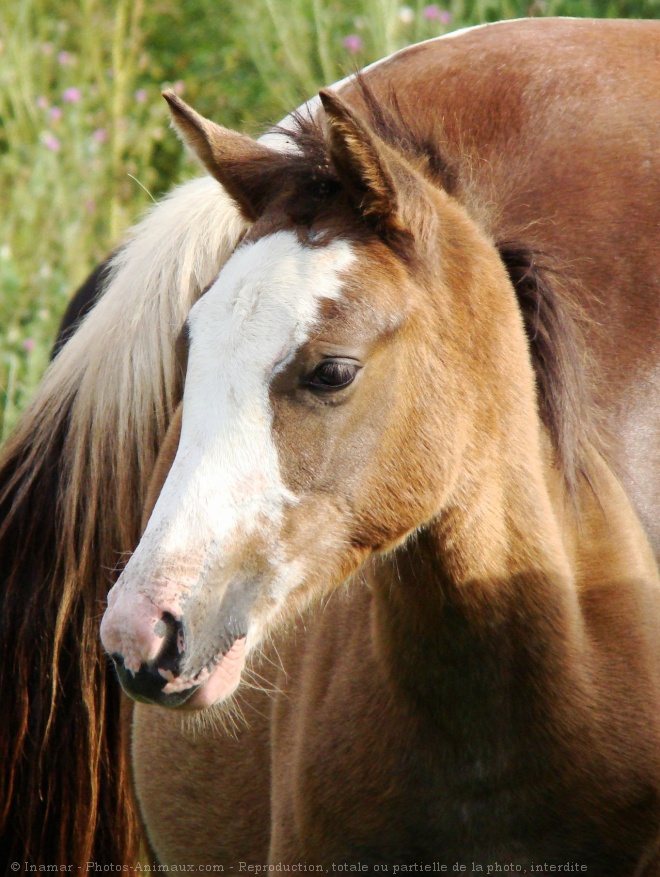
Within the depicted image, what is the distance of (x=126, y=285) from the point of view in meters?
2.97

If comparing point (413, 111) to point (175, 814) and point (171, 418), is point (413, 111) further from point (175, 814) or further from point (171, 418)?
point (175, 814)

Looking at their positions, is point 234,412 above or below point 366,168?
below

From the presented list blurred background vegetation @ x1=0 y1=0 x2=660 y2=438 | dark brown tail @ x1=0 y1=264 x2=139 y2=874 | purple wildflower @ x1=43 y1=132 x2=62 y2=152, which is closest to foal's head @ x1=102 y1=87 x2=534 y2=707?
dark brown tail @ x1=0 y1=264 x2=139 y2=874

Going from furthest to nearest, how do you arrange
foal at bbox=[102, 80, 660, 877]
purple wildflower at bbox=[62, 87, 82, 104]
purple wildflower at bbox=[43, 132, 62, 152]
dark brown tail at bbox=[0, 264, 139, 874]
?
purple wildflower at bbox=[62, 87, 82, 104] → purple wildflower at bbox=[43, 132, 62, 152] → dark brown tail at bbox=[0, 264, 139, 874] → foal at bbox=[102, 80, 660, 877]

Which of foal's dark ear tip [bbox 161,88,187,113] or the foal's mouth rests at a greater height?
foal's dark ear tip [bbox 161,88,187,113]

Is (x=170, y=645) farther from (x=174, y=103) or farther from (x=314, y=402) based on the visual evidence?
(x=174, y=103)

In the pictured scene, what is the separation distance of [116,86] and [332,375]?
471 cm

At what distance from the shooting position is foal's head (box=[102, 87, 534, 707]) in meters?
1.79

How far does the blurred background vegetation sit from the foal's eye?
2999mm

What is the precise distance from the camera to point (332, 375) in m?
1.90

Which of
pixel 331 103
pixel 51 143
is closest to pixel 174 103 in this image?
pixel 331 103

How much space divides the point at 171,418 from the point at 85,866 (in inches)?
46.5

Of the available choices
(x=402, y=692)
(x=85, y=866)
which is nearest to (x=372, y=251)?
(x=402, y=692)

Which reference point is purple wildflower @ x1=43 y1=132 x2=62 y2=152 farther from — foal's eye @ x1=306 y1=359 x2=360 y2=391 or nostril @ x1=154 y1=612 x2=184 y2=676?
nostril @ x1=154 y1=612 x2=184 y2=676
